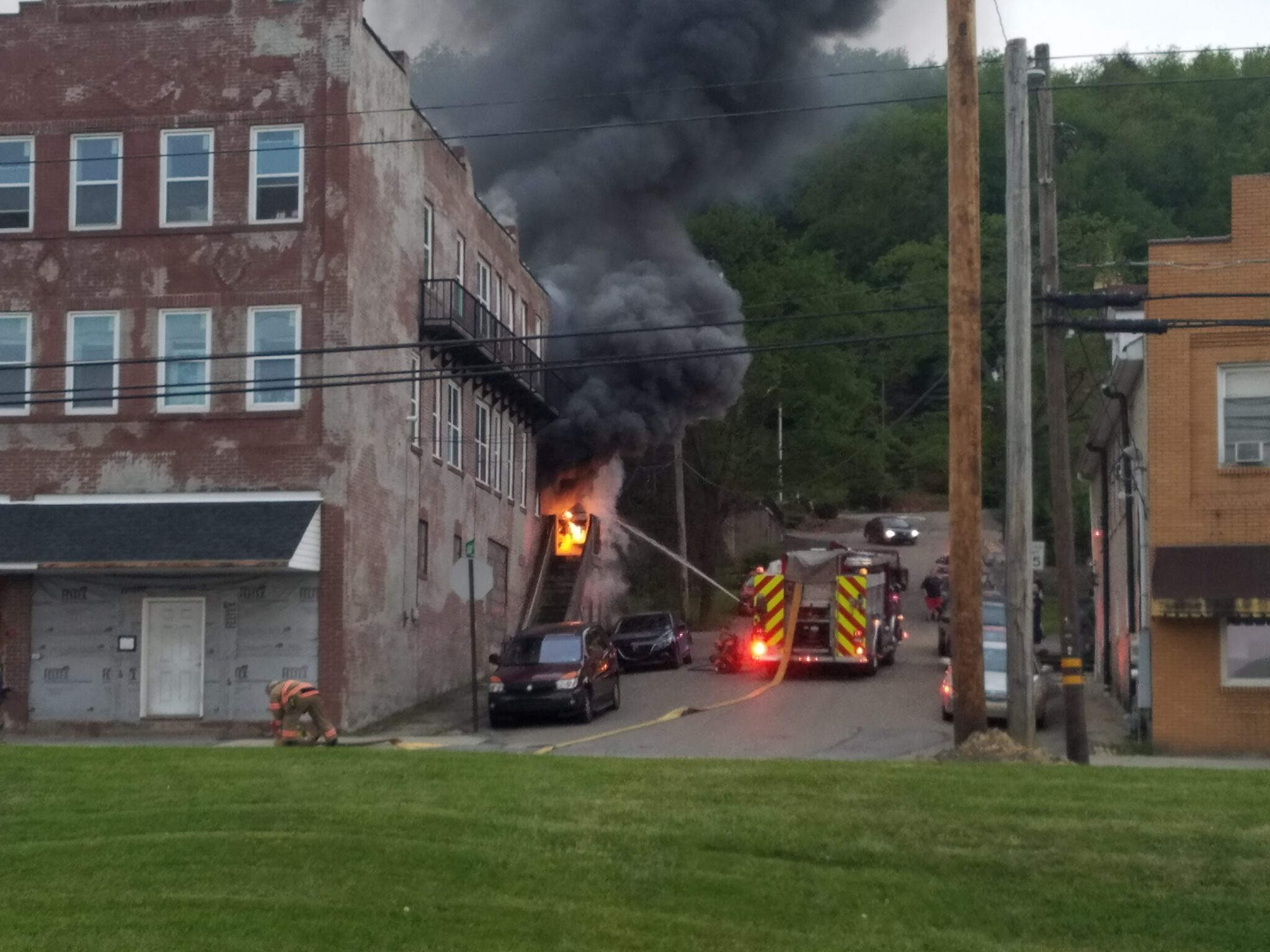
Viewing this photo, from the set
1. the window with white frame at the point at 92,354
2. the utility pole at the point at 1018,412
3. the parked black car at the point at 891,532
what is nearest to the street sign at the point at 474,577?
the window with white frame at the point at 92,354

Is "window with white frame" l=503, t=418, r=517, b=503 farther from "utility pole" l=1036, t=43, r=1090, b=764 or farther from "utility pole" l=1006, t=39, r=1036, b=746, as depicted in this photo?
"utility pole" l=1006, t=39, r=1036, b=746

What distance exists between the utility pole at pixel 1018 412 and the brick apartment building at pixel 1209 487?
20.6ft

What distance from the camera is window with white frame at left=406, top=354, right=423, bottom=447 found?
33250 mm

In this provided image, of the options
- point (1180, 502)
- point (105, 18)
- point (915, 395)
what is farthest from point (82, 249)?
point (915, 395)

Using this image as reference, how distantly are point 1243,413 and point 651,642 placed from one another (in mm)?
17422

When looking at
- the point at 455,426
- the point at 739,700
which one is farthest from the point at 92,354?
the point at 739,700

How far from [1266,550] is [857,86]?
38.2 metres

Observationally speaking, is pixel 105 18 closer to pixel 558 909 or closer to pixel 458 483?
pixel 458 483

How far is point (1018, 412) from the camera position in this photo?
1833 centimetres

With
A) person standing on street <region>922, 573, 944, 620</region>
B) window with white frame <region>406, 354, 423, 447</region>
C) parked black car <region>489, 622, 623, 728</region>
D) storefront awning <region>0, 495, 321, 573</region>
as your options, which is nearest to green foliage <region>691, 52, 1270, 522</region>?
person standing on street <region>922, 573, 944, 620</region>

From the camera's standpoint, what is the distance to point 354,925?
10188 mm

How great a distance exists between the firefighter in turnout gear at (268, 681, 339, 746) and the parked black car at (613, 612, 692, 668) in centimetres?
1812

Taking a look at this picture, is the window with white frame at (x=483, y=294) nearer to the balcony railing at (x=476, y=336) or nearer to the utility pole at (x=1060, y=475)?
the balcony railing at (x=476, y=336)

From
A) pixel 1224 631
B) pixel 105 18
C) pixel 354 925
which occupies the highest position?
pixel 105 18
